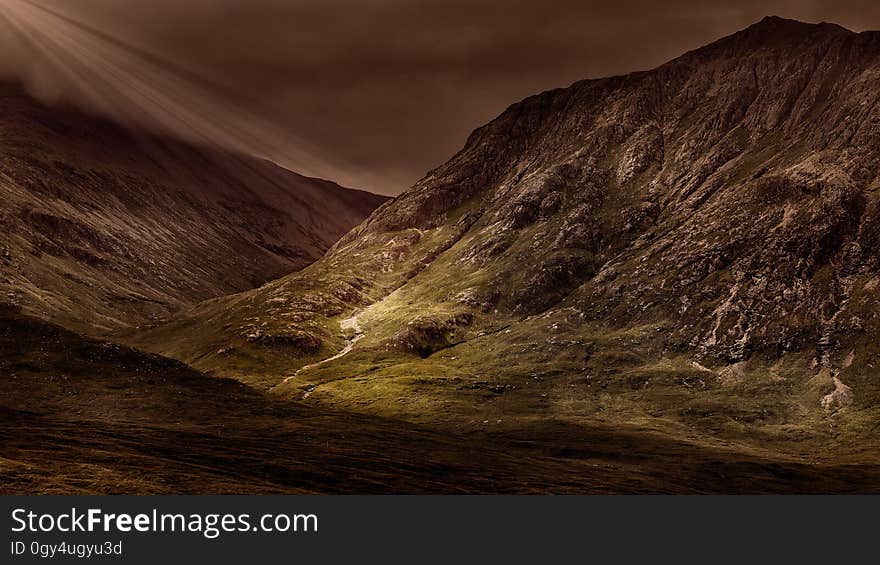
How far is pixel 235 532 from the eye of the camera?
10850 centimetres

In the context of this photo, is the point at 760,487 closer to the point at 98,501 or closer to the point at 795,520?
the point at 795,520

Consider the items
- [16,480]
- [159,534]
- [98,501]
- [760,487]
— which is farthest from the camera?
[760,487]

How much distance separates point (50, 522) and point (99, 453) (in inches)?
2590

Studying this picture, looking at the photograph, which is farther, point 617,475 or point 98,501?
point 617,475

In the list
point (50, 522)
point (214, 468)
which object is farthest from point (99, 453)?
point (50, 522)

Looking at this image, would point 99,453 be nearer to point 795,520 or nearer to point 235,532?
point 235,532

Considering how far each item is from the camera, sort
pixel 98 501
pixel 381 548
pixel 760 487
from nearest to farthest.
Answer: pixel 381 548, pixel 98 501, pixel 760 487

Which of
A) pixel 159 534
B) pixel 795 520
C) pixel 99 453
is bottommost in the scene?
pixel 795 520

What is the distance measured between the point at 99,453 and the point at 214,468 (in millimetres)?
25377

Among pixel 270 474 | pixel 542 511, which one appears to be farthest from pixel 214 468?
pixel 542 511

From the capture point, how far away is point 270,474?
163625 millimetres

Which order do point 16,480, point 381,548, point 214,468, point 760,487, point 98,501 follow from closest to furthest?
point 381,548 < point 98,501 < point 16,480 < point 214,468 < point 760,487

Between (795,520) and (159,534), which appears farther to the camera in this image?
(795,520)

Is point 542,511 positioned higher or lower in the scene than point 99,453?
lower
